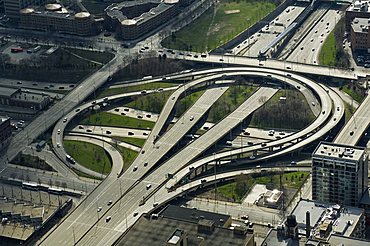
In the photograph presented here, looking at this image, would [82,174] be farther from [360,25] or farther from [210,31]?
[360,25]

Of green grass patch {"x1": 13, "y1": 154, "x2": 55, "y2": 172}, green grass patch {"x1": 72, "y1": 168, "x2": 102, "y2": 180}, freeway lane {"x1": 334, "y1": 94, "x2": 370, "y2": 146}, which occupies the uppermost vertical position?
freeway lane {"x1": 334, "y1": 94, "x2": 370, "y2": 146}

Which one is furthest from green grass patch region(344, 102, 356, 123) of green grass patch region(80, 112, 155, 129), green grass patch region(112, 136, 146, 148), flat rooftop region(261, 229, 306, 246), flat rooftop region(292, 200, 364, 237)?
flat rooftop region(261, 229, 306, 246)

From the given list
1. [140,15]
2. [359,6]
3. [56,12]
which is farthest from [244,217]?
[56,12]

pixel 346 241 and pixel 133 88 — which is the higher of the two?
pixel 346 241

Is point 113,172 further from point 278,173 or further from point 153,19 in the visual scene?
point 153,19

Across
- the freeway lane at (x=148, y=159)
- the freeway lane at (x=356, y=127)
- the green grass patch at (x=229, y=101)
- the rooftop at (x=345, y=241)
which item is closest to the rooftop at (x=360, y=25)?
the green grass patch at (x=229, y=101)

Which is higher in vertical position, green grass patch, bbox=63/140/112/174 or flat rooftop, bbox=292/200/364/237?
flat rooftop, bbox=292/200/364/237

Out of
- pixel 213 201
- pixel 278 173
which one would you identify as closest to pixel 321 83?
pixel 278 173

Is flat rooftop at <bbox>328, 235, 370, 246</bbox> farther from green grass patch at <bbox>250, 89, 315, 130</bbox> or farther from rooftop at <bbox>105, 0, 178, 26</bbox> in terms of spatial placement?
rooftop at <bbox>105, 0, 178, 26</bbox>
